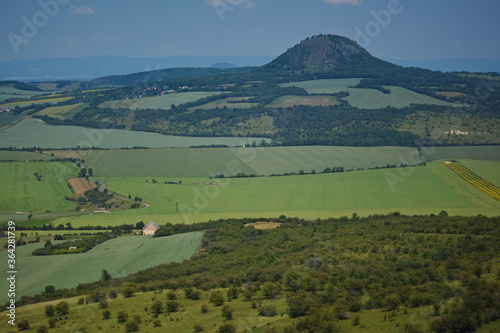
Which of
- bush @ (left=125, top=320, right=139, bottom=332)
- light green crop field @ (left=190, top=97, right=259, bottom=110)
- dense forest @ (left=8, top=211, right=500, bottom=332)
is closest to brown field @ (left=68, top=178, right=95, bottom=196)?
dense forest @ (left=8, top=211, right=500, bottom=332)

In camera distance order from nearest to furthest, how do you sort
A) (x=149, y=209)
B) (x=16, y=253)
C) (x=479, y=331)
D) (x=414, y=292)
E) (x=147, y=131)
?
(x=479, y=331) < (x=414, y=292) < (x=16, y=253) < (x=149, y=209) < (x=147, y=131)

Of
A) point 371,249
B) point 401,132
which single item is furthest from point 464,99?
point 371,249

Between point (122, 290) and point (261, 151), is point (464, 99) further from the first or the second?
point (122, 290)

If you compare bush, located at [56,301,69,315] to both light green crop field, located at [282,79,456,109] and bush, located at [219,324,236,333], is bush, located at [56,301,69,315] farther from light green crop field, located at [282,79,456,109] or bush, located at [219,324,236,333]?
light green crop field, located at [282,79,456,109]

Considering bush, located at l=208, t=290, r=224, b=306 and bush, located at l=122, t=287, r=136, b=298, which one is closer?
bush, located at l=208, t=290, r=224, b=306

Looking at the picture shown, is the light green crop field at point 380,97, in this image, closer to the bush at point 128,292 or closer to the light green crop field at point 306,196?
the light green crop field at point 306,196

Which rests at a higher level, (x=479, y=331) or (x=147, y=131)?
(x=147, y=131)
